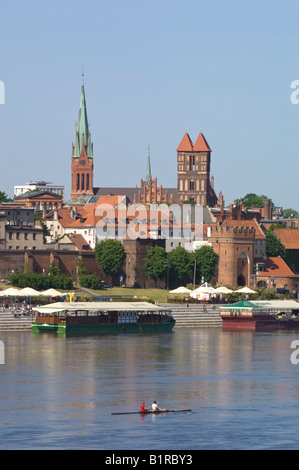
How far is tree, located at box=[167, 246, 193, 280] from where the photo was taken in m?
171

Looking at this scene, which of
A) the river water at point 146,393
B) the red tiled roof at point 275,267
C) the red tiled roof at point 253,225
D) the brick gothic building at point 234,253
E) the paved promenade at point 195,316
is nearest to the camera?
the river water at point 146,393

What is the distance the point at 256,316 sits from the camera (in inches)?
5556

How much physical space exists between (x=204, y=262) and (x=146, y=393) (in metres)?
91.7

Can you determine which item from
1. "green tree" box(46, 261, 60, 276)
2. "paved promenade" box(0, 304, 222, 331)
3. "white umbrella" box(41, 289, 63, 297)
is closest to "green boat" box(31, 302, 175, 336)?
"paved promenade" box(0, 304, 222, 331)

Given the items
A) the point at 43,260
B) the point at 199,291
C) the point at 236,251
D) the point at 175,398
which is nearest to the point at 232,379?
the point at 175,398

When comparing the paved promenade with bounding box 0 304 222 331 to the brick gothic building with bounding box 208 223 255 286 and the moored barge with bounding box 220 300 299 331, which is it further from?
the brick gothic building with bounding box 208 223 255 286

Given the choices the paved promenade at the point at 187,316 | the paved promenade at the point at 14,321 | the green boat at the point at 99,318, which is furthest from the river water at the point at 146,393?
the paved promenade at the point at 187,316

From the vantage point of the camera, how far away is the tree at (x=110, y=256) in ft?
548

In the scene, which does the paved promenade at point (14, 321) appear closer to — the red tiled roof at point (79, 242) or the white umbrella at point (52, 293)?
the white umbrella at point (52, 293)

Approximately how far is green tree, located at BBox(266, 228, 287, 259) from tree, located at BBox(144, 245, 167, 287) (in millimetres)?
25534

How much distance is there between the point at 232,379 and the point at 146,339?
3150 centimetres

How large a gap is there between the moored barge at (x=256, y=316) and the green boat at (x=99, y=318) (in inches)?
323
